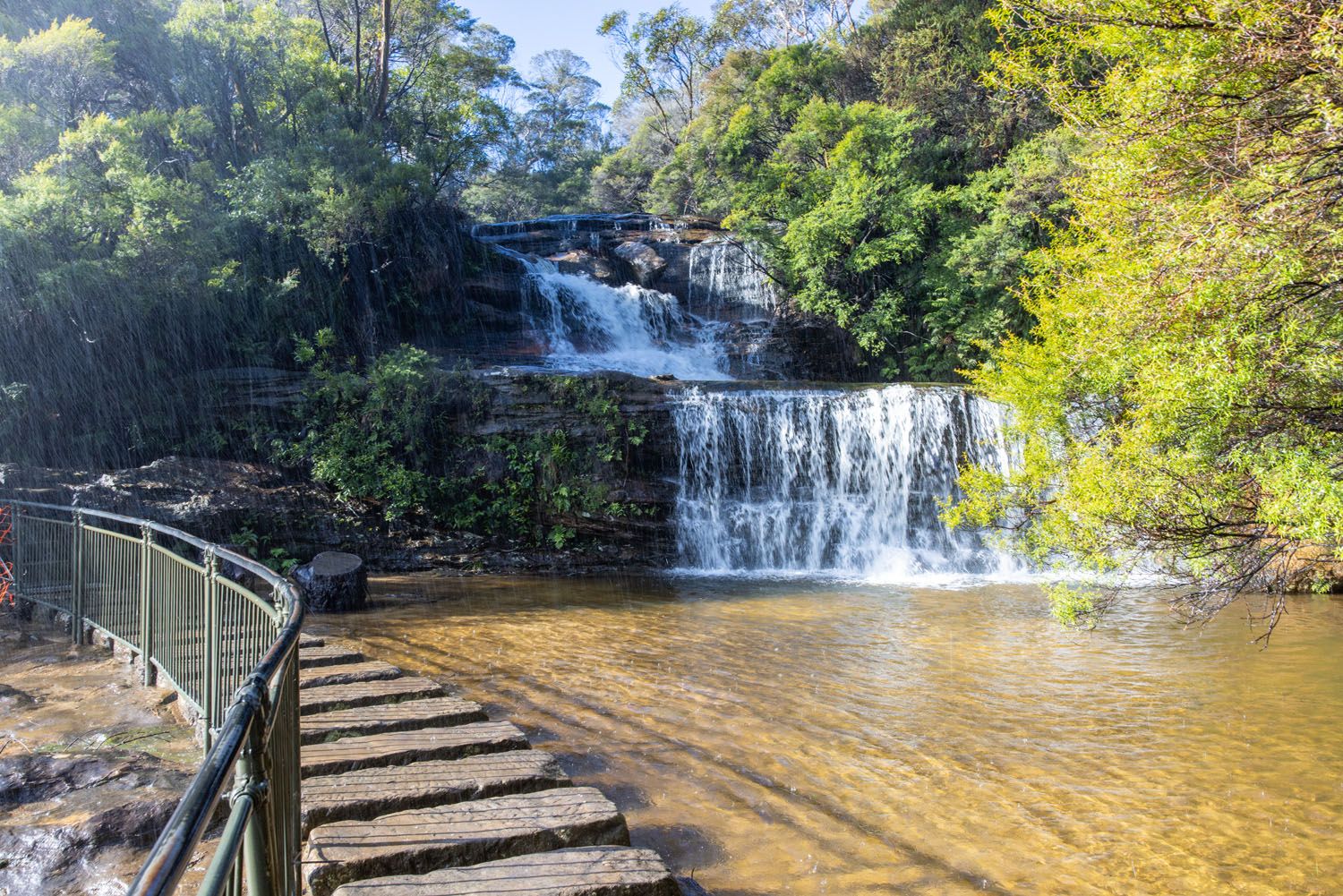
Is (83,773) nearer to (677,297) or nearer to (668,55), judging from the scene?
(677,297)

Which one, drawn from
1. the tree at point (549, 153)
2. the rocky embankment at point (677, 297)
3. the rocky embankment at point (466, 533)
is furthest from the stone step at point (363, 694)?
the tree at point (549, 153)

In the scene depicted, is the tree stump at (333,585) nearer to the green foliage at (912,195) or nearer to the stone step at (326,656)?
the stone step at (326,656)

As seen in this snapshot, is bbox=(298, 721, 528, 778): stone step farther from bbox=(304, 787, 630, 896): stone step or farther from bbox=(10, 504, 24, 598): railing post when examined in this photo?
bbox=(10, 504, 24, 598): railing post

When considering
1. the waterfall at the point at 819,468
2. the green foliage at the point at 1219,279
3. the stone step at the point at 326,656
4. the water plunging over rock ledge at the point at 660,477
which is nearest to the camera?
Result: the green foliage at the point at 1219,279

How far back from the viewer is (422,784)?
4.16 meters

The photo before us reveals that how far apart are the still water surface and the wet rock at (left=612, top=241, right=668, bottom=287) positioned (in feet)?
55.1

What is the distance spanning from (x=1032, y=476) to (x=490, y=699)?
277 inches

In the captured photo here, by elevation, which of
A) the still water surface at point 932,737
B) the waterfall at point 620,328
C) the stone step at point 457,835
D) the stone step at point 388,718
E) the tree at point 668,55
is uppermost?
the tree at point 668,55

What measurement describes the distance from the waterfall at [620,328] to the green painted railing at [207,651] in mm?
13269

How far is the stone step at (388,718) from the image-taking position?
189 inches

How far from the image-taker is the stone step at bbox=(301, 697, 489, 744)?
189 inches

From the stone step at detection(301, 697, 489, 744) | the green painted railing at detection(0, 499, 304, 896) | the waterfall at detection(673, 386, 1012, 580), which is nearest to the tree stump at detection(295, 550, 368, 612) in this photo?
the green painted railing at detection(0, 499, 304, 896)

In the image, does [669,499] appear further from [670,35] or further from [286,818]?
[670,35]

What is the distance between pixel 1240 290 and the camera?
19.0 ft
